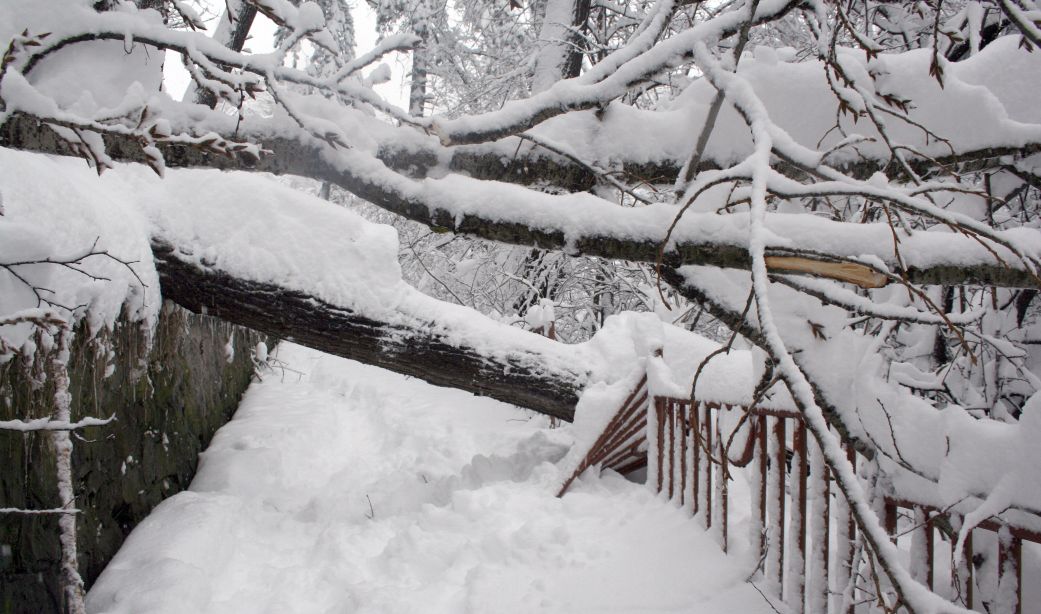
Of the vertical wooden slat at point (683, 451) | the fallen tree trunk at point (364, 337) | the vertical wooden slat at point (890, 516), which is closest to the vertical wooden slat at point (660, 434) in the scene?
the vertical wooden slat at point (683, 451)

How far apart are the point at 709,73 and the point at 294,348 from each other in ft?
39.4

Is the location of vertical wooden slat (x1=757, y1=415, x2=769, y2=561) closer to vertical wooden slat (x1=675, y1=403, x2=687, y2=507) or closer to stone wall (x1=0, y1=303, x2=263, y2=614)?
vertical wooden slat (x1=675, y1=403, x2=687, y2=507)

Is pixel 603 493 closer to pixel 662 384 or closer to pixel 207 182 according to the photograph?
pixel 662 384

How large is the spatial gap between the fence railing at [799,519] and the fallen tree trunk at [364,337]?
726 millimetres

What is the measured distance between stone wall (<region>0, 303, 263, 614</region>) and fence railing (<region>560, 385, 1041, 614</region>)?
2512mm

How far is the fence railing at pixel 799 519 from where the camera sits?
143 centimetres

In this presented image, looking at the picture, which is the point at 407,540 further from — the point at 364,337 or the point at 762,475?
the point at 762,475

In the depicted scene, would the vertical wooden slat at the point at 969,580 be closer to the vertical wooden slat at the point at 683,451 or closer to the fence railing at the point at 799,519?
the fence railing at the point at 799,519

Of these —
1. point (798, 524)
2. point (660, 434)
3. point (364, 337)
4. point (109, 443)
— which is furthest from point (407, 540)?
point (798, 524)

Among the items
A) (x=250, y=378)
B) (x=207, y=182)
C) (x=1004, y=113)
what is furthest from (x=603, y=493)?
(x=250, y=378)

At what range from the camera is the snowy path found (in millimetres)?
2488

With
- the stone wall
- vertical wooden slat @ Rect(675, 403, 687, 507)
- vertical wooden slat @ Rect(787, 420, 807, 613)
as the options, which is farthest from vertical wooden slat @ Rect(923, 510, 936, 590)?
the stone wall

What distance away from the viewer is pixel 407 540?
3.14 m

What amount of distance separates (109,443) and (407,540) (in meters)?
1.60
